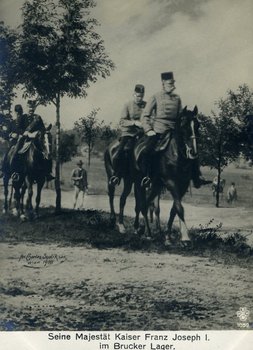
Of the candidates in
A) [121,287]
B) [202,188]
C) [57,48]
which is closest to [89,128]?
[57,48]

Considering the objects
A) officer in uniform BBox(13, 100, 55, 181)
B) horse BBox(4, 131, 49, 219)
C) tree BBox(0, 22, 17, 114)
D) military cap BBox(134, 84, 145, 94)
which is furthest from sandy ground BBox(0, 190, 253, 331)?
tree BBox(0, 22, 17, 114)

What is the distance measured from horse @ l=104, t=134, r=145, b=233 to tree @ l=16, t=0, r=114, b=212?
531mm

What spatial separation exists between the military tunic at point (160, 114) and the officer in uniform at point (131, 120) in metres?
0.07

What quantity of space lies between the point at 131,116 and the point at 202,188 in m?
1.02

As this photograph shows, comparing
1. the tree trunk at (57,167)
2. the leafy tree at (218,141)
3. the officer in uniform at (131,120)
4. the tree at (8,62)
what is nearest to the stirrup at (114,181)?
the officer in uniform at (131,120)

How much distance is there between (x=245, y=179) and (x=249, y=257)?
0.78 m

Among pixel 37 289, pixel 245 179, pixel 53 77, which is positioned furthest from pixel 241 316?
pixel 53 77

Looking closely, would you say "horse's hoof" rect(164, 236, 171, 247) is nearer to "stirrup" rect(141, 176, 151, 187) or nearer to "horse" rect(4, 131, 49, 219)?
"stirrup" rect(141, 176, 151, 187)

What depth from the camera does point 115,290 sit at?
5.26 meters

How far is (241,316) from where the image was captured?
17.4 ft

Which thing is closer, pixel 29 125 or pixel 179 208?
pixel 179 208

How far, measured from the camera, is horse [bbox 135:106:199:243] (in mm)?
5496

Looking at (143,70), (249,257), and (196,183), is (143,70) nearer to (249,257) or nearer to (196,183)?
(196,183)

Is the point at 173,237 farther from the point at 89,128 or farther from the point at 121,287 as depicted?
the point at 89,128
